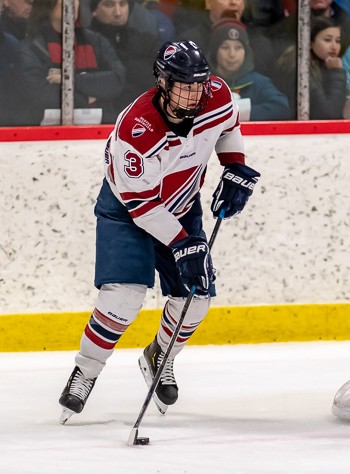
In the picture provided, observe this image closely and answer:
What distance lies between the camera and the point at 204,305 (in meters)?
4.21

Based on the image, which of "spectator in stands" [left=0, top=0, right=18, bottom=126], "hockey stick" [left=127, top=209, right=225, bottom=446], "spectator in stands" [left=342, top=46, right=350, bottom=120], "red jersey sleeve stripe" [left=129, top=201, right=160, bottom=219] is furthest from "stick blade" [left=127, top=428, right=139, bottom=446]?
"spectator in stands" [left=342, top=46, right=350, bottom=120]

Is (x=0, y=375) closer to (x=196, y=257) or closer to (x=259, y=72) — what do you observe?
(x=196, y=257)

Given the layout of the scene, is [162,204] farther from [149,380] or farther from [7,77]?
[7,77]

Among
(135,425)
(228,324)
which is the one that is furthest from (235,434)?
(228,324)

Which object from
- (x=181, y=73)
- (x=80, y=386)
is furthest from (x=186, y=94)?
(x=80, y=386)

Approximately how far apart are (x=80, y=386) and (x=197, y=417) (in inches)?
14.0

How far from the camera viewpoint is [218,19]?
18.4ft

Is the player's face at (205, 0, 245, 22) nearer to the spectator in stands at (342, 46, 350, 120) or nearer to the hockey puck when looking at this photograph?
the spectator in stands at (342, 46, 350, 120)

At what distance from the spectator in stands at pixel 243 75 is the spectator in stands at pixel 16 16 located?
2.44 feet

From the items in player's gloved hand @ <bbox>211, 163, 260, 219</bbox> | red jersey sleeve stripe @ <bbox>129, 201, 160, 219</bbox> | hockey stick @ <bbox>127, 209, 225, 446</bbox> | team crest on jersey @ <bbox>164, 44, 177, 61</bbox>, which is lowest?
hockey stick @ <bbox>127, 209, 225, 446</bbox>

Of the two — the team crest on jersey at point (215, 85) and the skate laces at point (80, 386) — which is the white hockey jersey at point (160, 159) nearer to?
the team crest on jersey at point (215, 85)

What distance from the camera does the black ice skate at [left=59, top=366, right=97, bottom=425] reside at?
409 cm

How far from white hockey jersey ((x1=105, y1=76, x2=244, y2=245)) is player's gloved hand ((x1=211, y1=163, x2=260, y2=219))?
86mm

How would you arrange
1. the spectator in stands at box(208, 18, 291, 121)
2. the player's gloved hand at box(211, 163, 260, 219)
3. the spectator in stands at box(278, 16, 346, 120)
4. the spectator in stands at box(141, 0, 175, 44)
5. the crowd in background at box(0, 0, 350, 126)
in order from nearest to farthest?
the player's gloved hand at box(211, 163, 260, 219)
the crowd in background at box(0, 0, 350, 126)
the spectator in stands at box(141, 0, 175, 44)
the spectator in stands at box(208, 18, 291, 121)
the spectator in stands at box(278, 16, 346, 120)
